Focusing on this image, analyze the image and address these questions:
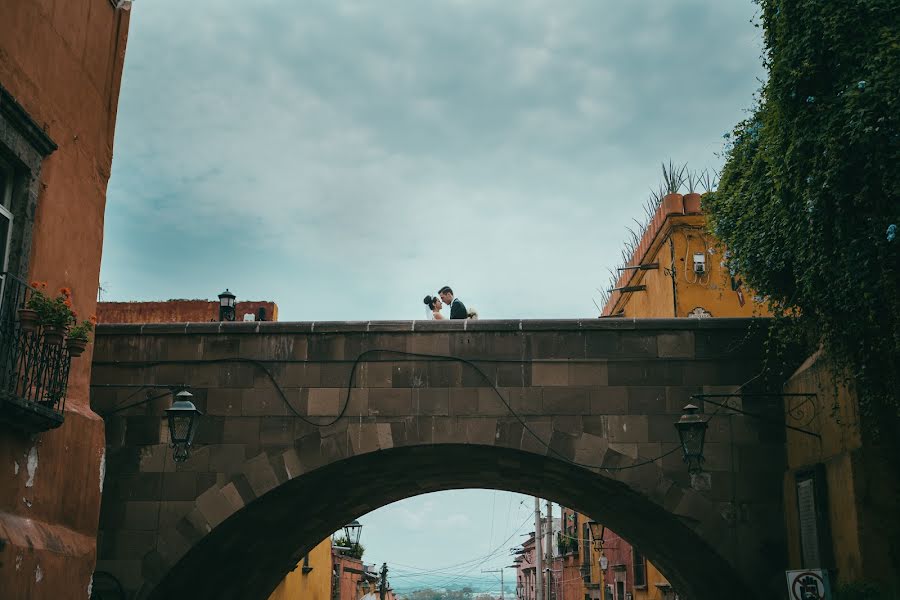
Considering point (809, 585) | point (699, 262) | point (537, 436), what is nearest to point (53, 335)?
point (537, 436)

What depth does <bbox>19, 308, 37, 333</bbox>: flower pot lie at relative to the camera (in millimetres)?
7551

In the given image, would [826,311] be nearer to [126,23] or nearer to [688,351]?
[688,351]

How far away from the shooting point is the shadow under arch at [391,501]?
1127 centimetres

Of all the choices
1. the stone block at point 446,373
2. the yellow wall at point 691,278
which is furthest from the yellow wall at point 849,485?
the yellow wall at point 691,278

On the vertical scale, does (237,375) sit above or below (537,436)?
above

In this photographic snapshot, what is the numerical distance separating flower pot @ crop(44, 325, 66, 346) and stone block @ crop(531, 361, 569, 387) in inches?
208

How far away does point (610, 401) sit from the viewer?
11.1 meters

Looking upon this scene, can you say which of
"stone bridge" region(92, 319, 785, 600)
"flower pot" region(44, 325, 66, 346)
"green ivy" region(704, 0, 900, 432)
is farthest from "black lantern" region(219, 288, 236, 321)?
"green ivy" region(704, 0, 900, 432)

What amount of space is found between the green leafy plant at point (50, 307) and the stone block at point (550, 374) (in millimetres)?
5190

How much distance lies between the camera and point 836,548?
364 inches

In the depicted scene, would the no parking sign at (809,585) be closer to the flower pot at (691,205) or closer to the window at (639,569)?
the flower pot at (691,205)

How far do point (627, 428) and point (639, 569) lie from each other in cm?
1245

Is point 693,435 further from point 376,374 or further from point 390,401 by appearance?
point 376,374

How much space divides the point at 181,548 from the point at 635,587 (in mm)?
14335
